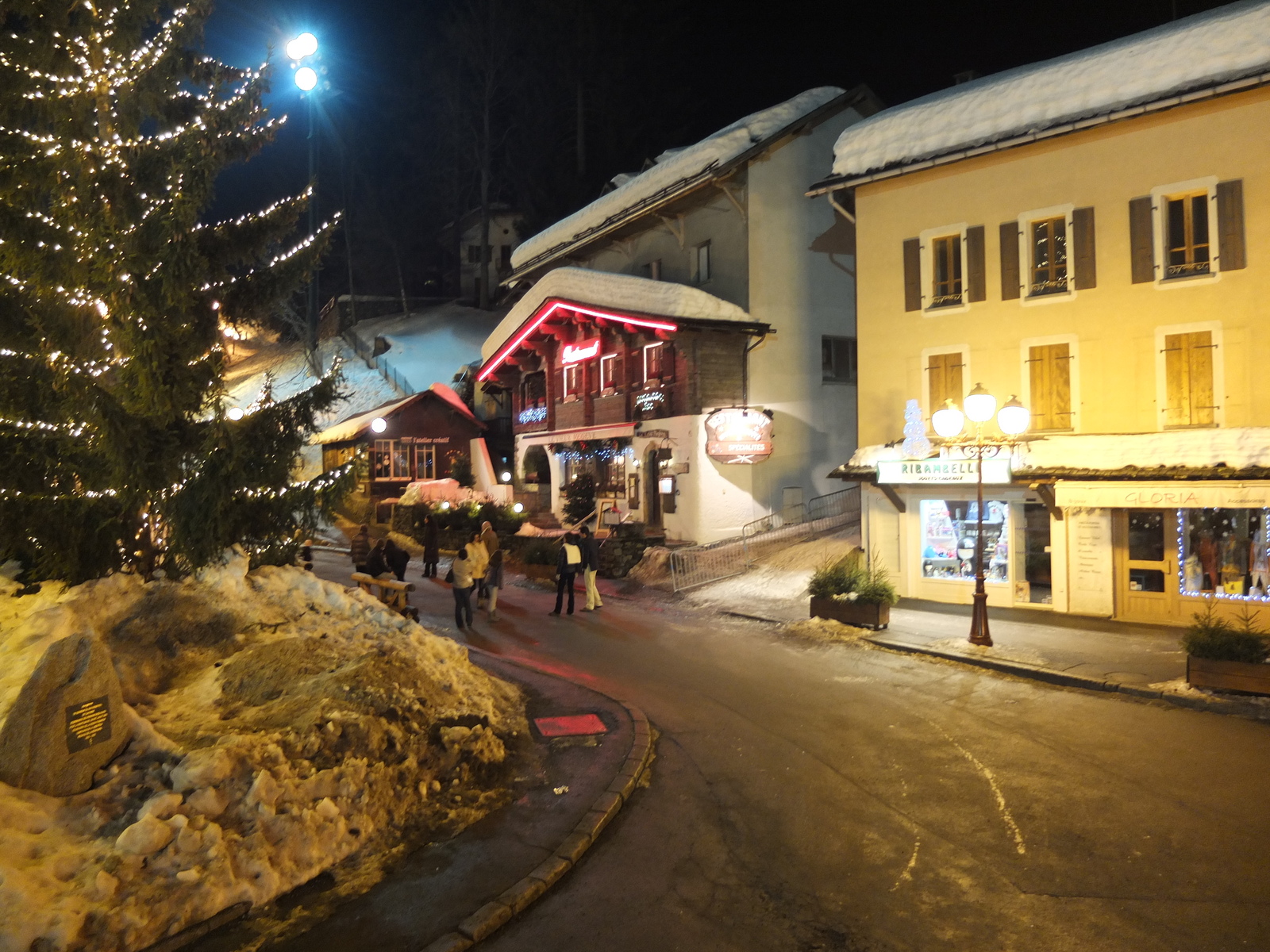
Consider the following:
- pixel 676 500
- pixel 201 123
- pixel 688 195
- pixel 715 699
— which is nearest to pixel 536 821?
pixel 715 699

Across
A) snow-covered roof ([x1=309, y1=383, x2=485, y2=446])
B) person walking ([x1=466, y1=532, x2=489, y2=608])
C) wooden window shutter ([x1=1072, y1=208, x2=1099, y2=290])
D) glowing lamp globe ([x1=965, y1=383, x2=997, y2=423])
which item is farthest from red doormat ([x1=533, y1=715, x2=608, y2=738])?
snow-covered roof ([x1=309, y1=383, x2=485, y2=446])

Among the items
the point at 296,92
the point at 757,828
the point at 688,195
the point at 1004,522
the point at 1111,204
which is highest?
the point at 296,92

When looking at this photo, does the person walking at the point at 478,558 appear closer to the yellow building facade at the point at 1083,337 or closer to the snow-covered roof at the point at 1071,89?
the yellow building facade at the point at 1083,337

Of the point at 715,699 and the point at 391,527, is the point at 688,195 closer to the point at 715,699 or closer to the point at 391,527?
the point at 391,527

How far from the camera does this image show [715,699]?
1145 cm

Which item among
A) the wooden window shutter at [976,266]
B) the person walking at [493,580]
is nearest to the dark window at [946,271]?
the wooden window shutter at [976,266]

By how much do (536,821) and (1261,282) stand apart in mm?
15359

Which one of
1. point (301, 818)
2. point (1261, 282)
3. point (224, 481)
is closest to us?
point (301, 818)

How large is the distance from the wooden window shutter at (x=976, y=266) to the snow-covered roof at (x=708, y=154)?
9147mm

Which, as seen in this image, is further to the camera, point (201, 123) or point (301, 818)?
point (201, 123)

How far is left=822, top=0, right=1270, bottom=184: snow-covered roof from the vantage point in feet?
50.4

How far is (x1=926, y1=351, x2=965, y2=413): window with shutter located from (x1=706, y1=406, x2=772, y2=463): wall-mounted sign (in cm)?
665

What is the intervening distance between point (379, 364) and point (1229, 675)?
47.9 m

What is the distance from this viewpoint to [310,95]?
26.3 m
